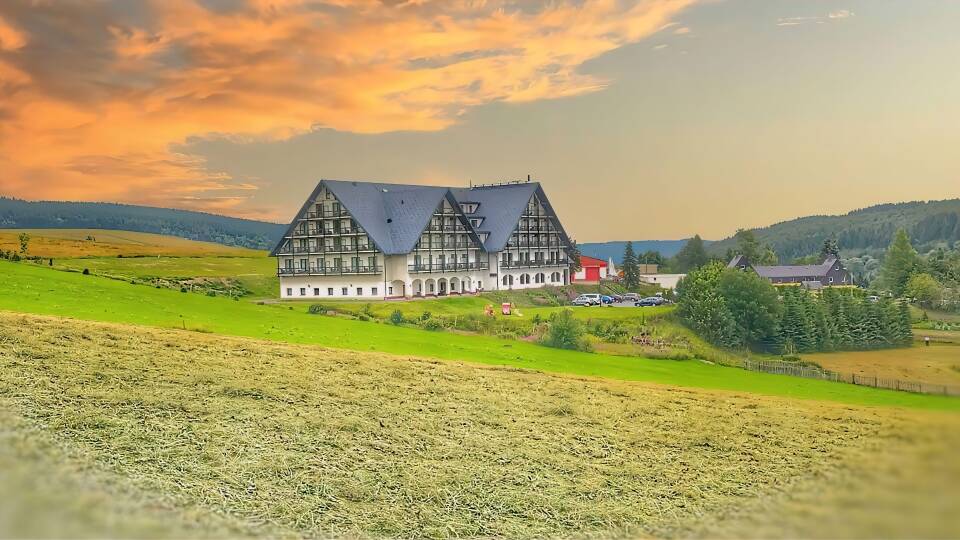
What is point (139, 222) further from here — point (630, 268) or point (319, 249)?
point (630, 268)

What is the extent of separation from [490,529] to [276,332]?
14412 mm

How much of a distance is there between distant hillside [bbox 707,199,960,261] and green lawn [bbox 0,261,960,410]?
58.7 ft

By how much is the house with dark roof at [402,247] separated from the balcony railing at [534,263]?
70 millimetres

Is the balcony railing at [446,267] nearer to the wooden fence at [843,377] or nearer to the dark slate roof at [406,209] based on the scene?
the dark slate roof at [406,209]

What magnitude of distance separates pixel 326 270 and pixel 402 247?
4.21 m

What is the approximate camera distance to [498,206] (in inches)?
1783

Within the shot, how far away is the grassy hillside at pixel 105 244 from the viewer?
27.3 metres

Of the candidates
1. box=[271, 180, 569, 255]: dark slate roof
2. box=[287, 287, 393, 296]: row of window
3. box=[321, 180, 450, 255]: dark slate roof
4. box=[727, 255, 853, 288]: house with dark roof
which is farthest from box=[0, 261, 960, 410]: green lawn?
box=[271, 180, 569, 255]: dark slate roof

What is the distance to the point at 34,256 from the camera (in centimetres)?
2625

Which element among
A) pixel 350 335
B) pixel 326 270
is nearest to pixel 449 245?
pixel 326 270

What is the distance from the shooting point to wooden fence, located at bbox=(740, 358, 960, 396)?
18.5 metres

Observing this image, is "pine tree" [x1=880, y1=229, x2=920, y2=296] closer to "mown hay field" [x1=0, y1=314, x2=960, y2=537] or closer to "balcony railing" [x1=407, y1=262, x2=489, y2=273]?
"mown hay field" [x1=0, y1=314, x2=960, y2=537]

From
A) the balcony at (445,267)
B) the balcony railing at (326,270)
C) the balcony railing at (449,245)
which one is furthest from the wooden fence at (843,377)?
the balcony railing at (326,270)

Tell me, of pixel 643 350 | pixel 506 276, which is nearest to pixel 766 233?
pixel 506 276
